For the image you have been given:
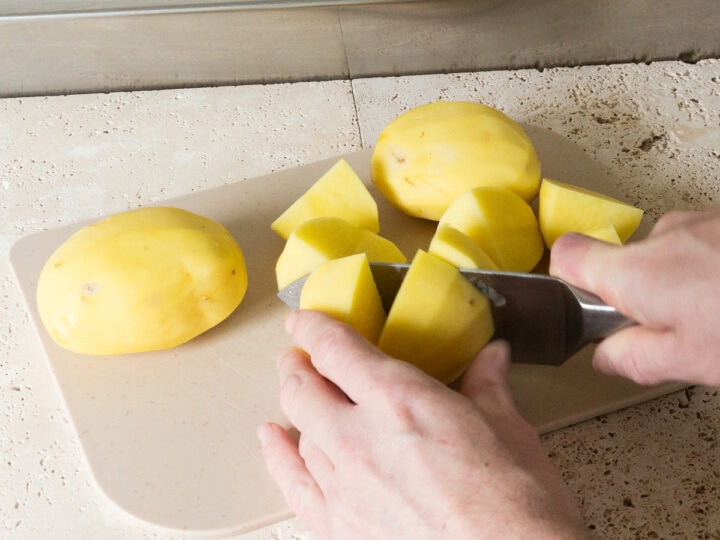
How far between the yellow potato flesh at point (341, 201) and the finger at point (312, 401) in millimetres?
335

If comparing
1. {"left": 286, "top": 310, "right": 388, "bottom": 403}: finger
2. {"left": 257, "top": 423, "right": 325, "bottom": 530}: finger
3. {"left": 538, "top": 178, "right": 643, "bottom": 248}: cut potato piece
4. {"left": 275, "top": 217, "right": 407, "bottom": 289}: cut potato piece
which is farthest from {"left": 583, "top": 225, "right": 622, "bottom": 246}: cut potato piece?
{"left": 257, "top": 423, "right": 325, "bottom": 530}: finger

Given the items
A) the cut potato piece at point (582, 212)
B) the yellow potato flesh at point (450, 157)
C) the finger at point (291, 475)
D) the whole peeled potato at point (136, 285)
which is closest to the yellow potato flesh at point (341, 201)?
the yellow potato flesh at point (450, 157)

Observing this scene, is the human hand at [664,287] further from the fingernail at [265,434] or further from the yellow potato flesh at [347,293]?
the fingernail at [265,434]

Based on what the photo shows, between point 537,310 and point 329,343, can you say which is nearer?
point 329,343

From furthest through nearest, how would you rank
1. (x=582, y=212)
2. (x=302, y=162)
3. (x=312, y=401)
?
(x=302, y=162)
(x=582, y=212)
(x=312, y=401)

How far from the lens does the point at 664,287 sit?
89 cm

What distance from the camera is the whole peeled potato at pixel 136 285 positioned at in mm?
1104

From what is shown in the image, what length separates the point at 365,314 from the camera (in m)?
1.06

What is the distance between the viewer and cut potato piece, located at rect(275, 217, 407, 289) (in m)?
1.14

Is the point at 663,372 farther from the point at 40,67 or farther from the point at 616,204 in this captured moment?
the point at 40,67

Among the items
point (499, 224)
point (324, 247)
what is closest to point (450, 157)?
point (499, 224)

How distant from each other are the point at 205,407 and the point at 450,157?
0.55 m

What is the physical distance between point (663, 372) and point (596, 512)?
0.22 metres

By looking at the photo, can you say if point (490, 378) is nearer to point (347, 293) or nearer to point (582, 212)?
point (347, 293)
